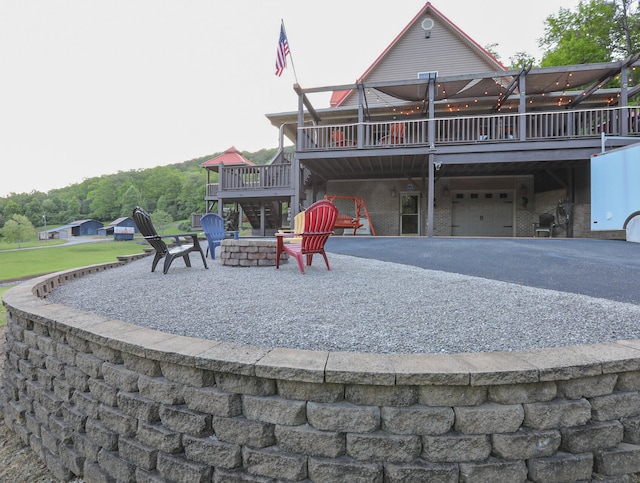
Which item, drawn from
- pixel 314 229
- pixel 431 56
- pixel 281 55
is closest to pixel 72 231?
pixel 281 55

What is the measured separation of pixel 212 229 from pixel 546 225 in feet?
33.9

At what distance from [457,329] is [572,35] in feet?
81.2

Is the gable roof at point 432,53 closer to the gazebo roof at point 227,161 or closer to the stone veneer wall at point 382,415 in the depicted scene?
the gazebo roof at point 227,161

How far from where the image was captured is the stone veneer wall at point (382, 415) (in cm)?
123

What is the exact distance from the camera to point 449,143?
8.69 m

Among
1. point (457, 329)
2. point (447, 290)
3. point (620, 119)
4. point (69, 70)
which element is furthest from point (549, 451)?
point (69, 70)

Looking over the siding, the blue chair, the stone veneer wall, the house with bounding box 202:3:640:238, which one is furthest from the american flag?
the stone veneer wall

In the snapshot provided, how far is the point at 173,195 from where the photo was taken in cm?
4650

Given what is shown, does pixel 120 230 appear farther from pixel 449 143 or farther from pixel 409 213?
pixel 449 143

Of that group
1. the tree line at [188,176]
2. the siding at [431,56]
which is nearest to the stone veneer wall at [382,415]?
the tree line at [188,176]

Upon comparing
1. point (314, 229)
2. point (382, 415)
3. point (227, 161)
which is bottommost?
point (382, 415)

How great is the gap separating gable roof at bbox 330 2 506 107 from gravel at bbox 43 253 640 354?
10.7 m

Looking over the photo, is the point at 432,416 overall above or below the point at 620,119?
below

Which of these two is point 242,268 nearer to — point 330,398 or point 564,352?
point 330,398
